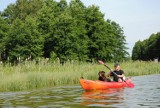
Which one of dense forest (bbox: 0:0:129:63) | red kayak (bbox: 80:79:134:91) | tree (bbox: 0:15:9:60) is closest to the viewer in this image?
red kayak (bbox: 80:79:134:91)

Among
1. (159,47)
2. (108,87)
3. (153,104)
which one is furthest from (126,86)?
(159,47)

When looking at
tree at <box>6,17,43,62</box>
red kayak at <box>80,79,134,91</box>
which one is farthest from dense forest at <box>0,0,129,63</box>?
red kayak at <box>80,79,134,91</box>

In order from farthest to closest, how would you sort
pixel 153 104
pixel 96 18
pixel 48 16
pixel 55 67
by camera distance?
pixel 96 18
pixel 48 16
pixel 55 67
pixel 153 104

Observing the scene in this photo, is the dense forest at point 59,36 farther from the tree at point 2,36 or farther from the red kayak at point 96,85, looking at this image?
the red kayak at point 96,85

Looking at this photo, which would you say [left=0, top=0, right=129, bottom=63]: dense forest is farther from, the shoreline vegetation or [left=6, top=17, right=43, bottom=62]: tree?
the shoreline vegetation

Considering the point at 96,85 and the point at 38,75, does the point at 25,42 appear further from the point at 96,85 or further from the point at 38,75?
the point at 96,85

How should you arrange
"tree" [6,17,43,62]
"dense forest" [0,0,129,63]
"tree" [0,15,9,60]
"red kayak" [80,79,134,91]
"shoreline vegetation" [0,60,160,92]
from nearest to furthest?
"red kayak" [80,79,134,91], "shoreline vegetation" [0,60,160,92], "tree" [6,17,43,62], "dense forest" [0,0,129,63], "tree" [0,15,9,60]

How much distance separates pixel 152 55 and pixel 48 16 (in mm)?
63848

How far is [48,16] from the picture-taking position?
140 ft

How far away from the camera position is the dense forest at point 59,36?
127 ft

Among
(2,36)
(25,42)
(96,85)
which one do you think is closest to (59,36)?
(25,42)

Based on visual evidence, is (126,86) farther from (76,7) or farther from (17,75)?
(76,7)

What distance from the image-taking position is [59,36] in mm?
38969

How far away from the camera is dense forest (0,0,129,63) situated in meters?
38.7
